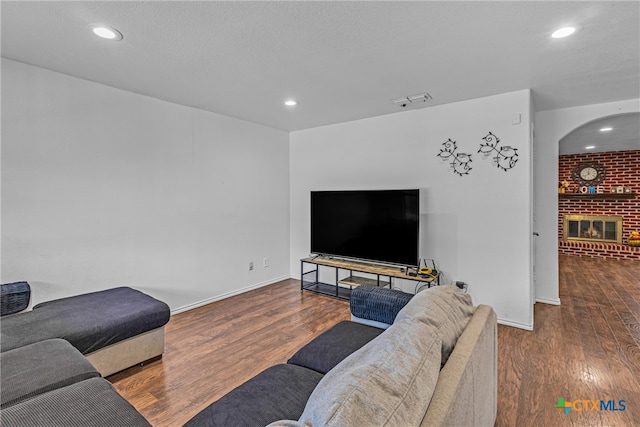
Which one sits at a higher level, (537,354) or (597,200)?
(597,200)

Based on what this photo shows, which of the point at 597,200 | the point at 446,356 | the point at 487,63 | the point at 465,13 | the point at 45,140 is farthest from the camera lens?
the point at 597,200

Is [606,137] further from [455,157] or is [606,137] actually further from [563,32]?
[563,32]

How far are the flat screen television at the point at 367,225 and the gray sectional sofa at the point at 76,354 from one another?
7.48ft

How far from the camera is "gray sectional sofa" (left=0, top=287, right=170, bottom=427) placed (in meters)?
1.24

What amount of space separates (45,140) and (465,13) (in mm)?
3297

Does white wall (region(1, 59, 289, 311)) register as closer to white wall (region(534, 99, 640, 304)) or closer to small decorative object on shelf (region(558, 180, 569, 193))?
white wall (region(534, 99, 640, 304))

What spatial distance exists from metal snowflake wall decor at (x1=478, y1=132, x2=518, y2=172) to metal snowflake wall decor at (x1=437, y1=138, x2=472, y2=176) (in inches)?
6.8

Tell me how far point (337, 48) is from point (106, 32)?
150 cm

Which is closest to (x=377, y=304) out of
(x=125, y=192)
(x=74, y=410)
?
(x=74, y=410)

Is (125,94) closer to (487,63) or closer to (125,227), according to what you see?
(125,227)

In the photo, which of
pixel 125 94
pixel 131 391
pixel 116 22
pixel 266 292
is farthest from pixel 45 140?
pixel 266 292

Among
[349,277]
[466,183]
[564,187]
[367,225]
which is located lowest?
[349,277]

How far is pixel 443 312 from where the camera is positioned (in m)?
1.37

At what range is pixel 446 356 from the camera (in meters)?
1.22
